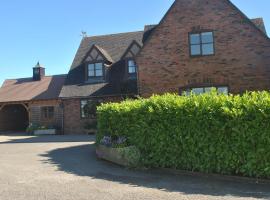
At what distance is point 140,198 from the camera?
28.8 feet

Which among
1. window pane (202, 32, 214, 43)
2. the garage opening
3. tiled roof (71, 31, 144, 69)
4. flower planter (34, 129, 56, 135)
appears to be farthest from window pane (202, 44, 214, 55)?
the garage opening

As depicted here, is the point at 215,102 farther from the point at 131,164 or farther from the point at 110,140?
the point at 110,140

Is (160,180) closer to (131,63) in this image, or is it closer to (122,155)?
(122,155)

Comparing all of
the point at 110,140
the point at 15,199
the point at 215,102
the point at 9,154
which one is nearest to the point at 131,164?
the point at 110,140

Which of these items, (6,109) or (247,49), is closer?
(247,49)

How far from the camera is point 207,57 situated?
2194 centimetres

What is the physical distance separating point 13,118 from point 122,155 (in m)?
28.3

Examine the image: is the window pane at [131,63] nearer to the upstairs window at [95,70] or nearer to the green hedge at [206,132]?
the upstairs window at [95,70]

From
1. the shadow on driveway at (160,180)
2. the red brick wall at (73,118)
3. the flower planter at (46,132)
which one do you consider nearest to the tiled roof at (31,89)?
the red brick wall at (73,118)

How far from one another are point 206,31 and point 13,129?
23880 millimetres

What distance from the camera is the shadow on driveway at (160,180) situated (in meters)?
9.36

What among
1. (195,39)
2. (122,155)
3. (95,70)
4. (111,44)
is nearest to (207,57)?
(195,39)

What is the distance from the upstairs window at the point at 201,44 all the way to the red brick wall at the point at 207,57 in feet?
0.89

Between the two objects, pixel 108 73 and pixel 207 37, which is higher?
pixel 207 37
